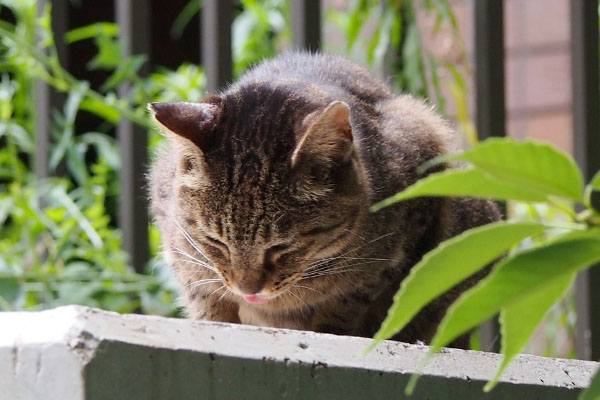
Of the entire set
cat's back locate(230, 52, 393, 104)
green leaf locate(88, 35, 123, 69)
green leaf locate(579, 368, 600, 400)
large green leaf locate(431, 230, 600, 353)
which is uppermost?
green leaf locate(88, 35, 123, 69)

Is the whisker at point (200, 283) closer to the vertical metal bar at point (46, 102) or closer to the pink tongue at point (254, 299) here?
the pink tongue at point (254, 299)

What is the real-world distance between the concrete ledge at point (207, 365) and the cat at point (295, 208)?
59cm

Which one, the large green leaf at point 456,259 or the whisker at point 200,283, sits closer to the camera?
the large green leaf at point 456,259

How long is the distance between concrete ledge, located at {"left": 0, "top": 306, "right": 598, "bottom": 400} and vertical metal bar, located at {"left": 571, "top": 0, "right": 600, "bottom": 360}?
4.40 feet

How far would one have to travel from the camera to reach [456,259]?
18.9 inches

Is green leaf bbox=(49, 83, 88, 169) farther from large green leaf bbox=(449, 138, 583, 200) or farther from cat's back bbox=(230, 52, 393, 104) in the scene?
large green leaf bbox=(449, 138, 583, 200)

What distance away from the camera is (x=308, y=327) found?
66.0 inches

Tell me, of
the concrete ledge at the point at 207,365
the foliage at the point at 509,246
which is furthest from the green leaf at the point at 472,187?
the concrete ledge at the point at 207,365

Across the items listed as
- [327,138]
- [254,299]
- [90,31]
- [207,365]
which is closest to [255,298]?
[254,299]

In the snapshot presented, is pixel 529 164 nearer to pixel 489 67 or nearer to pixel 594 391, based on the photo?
pixel 594 391

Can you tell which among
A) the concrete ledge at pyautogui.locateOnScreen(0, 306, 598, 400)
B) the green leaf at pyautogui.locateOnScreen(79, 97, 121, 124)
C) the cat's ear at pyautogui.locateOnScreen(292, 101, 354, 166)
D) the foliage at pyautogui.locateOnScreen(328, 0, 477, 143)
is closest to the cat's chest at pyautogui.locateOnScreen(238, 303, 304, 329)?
the cat's ear at pyautogui.locateOnScreen(292, 101, 354, 166)

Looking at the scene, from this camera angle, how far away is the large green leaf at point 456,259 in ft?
1.57

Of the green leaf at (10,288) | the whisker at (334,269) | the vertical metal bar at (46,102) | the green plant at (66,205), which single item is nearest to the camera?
the whisker at (334,269)

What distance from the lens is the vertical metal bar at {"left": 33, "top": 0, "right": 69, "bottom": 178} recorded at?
95.8 inches
